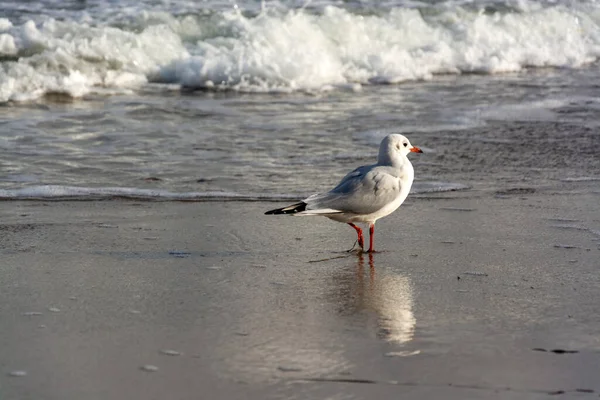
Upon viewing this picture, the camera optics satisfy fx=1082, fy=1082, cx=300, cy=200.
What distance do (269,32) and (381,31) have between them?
1923 mm

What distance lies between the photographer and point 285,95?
1159 cm

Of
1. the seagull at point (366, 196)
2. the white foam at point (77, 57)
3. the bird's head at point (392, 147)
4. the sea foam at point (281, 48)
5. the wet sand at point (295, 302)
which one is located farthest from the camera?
the sea foam at point (281, 48)

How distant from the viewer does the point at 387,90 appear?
12109 mm

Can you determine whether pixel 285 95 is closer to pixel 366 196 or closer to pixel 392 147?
pixel 392 147

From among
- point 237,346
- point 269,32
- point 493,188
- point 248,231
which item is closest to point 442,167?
point 493,188

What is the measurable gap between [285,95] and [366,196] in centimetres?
633

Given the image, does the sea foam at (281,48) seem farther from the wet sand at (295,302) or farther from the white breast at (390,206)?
the white breast at (390,206)

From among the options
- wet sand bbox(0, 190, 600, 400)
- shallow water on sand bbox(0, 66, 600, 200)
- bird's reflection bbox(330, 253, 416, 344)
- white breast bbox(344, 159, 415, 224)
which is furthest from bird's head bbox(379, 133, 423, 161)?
shallow water on sand bbox(0, 66, 600, 200)

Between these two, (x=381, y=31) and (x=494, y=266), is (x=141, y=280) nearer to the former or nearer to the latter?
(x=494, y=266)

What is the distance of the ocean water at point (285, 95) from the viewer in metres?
7.45

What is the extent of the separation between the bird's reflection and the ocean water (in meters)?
1.81

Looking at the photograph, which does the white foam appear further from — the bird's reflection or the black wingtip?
the bird's reflection

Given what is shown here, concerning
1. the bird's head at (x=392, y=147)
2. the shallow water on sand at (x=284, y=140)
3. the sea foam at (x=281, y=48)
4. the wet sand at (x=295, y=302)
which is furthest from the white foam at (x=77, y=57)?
the bird's head at (x=392, y=147)

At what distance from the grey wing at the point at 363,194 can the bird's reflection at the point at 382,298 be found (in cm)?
26
